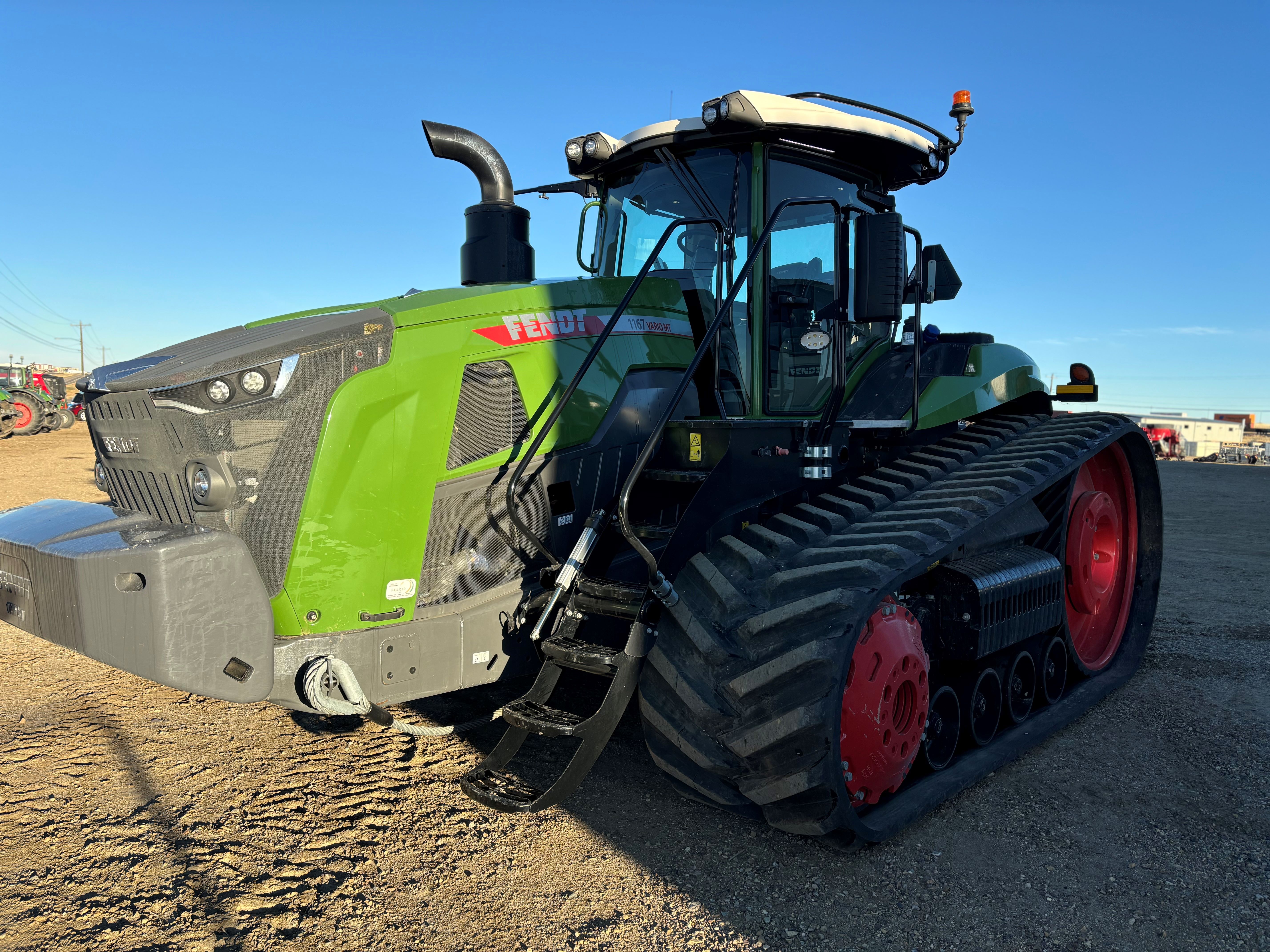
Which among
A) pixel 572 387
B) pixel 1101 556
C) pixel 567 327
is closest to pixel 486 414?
pixel 572 387

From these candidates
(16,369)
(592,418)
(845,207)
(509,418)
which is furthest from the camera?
(16,369)

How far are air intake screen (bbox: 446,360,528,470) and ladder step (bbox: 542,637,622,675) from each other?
0.77 meters

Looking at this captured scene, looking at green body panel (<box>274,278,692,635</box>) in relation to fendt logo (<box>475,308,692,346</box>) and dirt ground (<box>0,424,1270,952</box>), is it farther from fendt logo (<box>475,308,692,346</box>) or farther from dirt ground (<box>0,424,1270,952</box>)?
dirt ground (<box>0,424,1270,952</box>)

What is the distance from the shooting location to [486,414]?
133 inches

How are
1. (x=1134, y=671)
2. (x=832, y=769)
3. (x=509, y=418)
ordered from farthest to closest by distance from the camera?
(x=1134, y=671)
(x=509, y=418)
(x=832, y=769)

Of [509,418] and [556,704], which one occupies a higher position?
[509,418]

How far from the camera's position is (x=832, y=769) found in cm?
277

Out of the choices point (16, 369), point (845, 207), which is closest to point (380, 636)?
point (845, 207)

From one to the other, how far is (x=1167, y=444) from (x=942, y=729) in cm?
4832

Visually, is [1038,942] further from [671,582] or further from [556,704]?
[556,704]

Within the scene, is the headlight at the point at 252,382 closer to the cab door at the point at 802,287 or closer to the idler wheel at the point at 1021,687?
the cab door at the point at 802,287

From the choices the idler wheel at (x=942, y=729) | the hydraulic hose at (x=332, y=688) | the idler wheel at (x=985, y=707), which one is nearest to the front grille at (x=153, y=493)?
the hydraulic hose at (x=332, y=688)

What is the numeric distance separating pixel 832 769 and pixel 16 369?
101ft

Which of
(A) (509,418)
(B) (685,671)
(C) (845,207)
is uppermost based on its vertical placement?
(C) (845,207)
